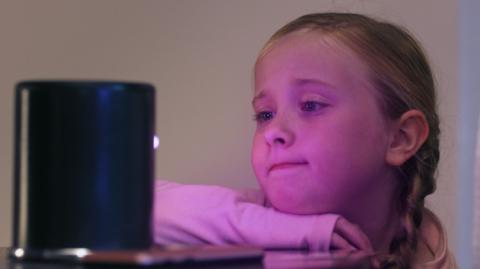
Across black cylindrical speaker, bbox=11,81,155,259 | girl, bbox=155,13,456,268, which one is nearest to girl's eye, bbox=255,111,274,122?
girl, bbox=155,13,456,268

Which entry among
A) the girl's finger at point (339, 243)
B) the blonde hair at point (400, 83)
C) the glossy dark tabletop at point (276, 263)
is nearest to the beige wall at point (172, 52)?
the blonde hair at point (400, 83)

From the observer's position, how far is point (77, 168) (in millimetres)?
622

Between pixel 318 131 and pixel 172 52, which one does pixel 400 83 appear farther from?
pixel 172 52

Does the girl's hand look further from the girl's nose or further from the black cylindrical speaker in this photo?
the black cylindrical speaker

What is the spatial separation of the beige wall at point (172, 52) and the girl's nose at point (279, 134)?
33 centimetres

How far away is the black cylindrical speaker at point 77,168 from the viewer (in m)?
0.62

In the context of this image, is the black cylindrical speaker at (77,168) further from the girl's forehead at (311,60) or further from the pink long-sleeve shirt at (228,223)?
the girl's forehead at (311,60)

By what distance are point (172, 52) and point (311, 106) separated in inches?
15.6

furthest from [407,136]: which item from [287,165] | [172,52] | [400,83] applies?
[172,52]

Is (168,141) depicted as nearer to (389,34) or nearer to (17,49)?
(17,49)

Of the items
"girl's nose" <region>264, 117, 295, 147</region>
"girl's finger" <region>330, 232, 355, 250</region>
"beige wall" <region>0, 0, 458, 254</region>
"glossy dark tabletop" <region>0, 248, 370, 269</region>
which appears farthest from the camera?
"beige wall" <region>0, 0, 458, 254</region>

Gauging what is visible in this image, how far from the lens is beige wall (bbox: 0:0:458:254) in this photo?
1.30m

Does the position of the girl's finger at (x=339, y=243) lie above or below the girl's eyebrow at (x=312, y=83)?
below

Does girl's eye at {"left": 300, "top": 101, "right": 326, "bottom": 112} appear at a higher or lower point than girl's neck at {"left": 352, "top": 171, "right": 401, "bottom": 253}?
higher
